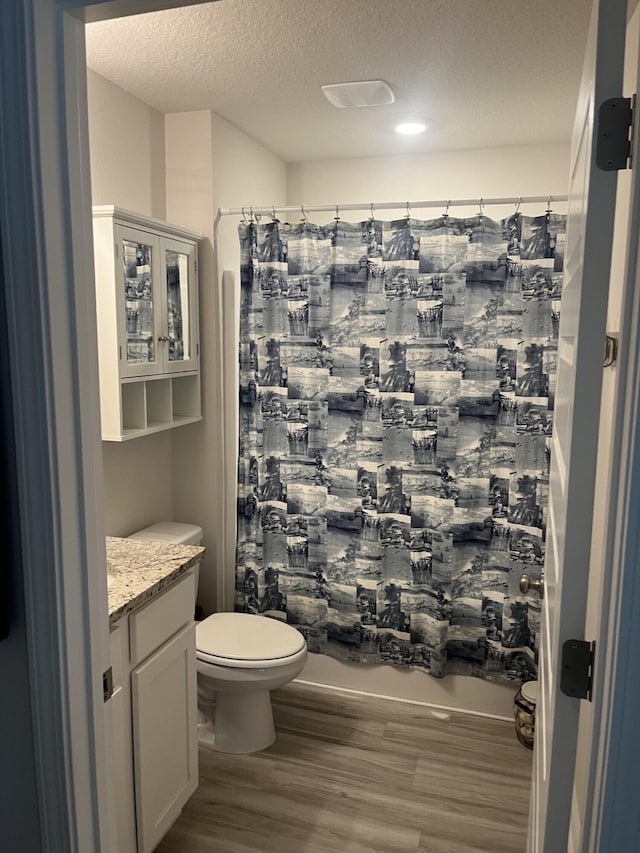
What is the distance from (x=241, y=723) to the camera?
259cm

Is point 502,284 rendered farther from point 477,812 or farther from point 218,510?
point 477,812

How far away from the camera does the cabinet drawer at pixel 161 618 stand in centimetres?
179

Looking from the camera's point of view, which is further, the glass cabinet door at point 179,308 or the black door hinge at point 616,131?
the glass cabinet door at point 179,308

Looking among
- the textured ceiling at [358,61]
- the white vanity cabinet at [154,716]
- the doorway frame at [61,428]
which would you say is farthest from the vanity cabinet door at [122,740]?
the textured ceiling at [358,61]

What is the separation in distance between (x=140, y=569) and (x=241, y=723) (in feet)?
3.22

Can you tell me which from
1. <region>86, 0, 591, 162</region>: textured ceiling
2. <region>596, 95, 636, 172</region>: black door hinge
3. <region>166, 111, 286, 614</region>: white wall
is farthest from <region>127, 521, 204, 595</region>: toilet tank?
<region>596, 95, 636, 172</region>: black door hinge

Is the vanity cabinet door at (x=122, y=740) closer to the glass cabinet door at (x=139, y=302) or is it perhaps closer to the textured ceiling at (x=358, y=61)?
the glass cabinet door at (x=139, y=302)

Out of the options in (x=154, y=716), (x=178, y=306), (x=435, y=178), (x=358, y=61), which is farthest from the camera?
(x=435, y=178)

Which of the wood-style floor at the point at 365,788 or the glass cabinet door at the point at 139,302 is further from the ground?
the glass cabinet door at the point at 139,302

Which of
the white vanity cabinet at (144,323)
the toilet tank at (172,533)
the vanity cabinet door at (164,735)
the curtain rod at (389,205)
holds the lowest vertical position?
the vanity cabinet door at (164,735)

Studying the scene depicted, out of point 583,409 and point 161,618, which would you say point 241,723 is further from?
point 583,409

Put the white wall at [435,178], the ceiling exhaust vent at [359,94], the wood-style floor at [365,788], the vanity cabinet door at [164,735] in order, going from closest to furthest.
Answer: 1. the vanity cabinet door at [164,735]
2. the wood-style floor at [365,788]
3. the ceiling exhaust vent at [359,94]
4. the white wall at [435,178]

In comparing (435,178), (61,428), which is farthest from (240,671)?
(435,178)

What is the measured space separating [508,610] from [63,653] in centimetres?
216
